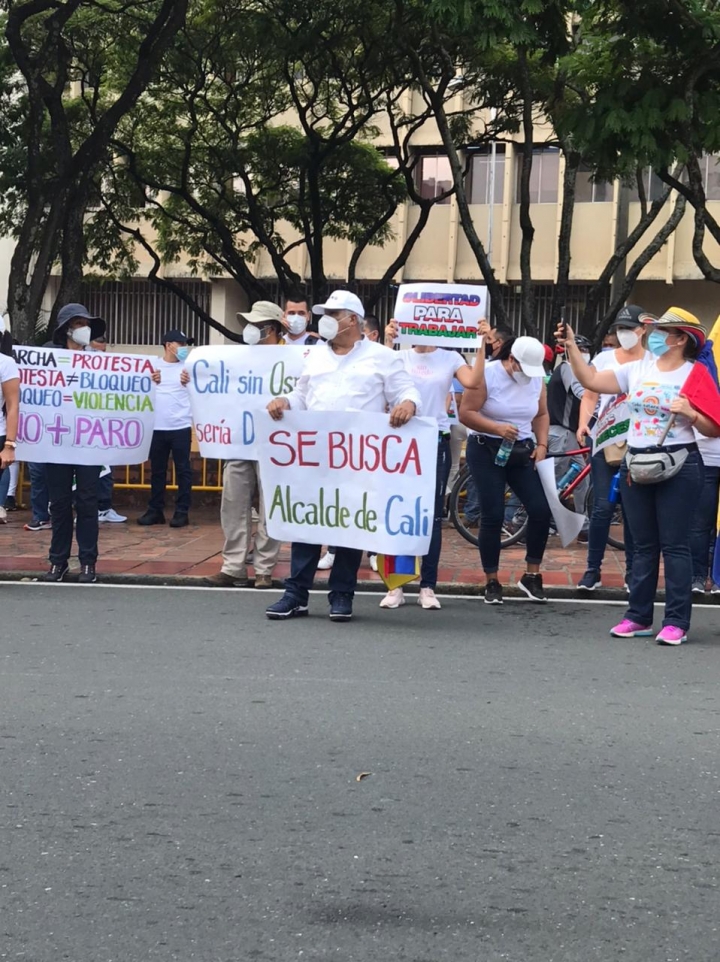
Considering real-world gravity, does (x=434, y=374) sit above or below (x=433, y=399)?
above

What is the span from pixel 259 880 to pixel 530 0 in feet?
37.9

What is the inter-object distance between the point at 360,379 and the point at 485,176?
2464 cm

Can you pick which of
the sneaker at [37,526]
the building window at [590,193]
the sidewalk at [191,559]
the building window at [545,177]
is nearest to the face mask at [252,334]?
the sidewalk at [191,559]

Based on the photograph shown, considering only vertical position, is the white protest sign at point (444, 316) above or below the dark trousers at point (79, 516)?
above

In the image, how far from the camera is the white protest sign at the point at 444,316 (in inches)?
355

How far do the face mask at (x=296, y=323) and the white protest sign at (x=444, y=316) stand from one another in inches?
43.6

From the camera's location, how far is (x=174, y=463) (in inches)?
575

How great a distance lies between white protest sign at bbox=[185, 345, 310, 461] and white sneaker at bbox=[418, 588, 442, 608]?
67.0 inches

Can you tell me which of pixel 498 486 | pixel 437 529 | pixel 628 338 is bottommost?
pixel 437 529

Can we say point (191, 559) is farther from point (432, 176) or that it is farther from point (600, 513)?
point (432, 176)

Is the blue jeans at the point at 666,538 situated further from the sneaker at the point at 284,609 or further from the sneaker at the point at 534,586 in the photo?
the sneaker at the point at 284,609

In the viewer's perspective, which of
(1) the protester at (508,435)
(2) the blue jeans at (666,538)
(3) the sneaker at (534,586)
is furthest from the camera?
(3) the sneaker at (534,586)

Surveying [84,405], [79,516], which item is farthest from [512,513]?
[79,516]

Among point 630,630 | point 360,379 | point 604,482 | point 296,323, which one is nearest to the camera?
point 630,630
